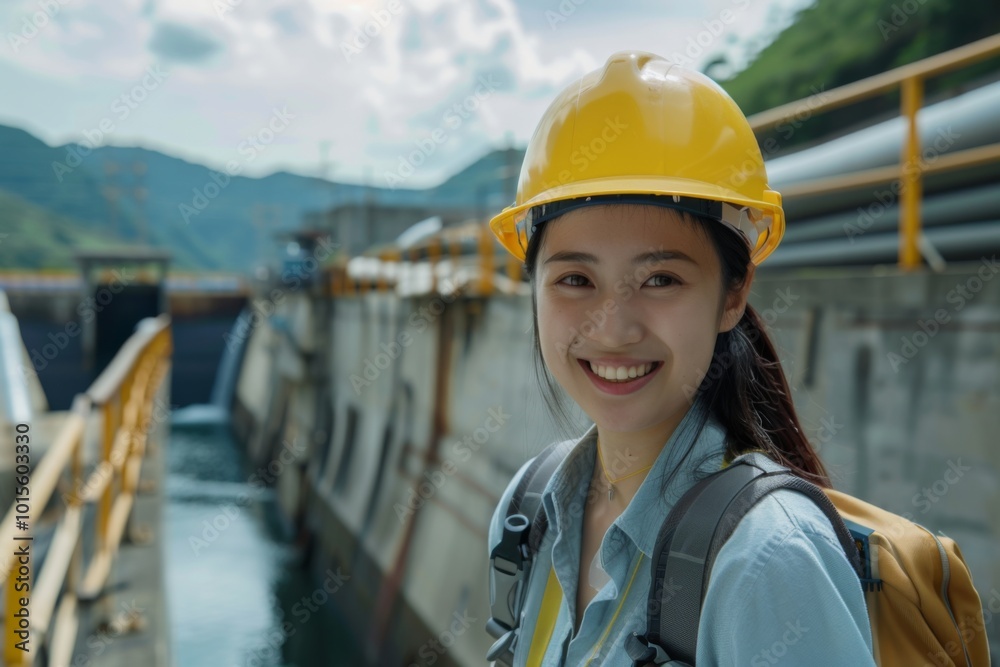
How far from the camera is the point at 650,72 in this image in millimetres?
1213

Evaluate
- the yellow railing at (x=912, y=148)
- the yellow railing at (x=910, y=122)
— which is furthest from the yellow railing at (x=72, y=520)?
the yellow railing at (x=912, y=148)

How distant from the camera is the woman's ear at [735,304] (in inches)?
49.1

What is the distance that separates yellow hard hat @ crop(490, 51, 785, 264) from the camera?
1.16 m

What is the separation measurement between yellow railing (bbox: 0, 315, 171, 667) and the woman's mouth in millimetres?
1931

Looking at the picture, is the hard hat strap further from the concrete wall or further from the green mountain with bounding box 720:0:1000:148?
the green mountain with bounding box 720:0:1000:148

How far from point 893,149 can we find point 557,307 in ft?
16.4

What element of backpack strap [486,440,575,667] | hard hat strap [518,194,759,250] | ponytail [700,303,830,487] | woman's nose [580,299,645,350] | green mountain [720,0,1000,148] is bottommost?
backpack strap [486,440,575,667]

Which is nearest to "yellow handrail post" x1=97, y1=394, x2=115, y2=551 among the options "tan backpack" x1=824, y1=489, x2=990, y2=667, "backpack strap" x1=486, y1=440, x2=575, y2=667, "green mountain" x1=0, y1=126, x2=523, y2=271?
"backpack strap" x1=486, y1=440, x2=575, y2=667

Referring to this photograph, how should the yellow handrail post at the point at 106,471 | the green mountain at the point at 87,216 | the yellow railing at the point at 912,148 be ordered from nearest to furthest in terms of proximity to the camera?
the yellow railing at the point at 912,148, the yellow handrail post at the point at 106,471, the green mountain at the point at 87,216

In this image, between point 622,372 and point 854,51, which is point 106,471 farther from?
point 854,51

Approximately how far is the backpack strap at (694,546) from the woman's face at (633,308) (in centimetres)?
20

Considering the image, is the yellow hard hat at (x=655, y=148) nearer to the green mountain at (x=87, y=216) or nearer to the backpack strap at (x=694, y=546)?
the backpack strap at (x=694, y=546)

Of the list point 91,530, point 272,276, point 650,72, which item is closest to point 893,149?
point 650,72

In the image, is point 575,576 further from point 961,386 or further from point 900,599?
point 961,386
